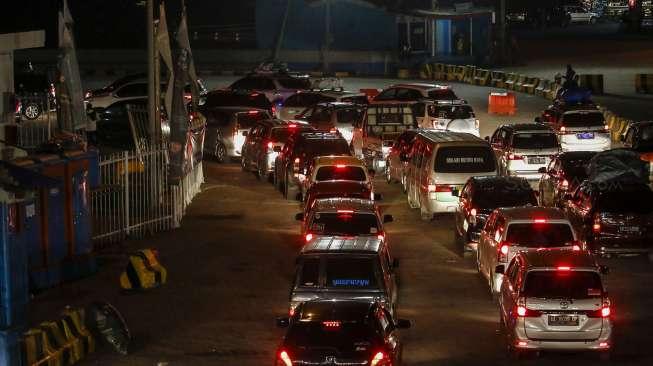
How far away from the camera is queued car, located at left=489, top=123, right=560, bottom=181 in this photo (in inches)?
1253

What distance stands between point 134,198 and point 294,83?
23.6 metres

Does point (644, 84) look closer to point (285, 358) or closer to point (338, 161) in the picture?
point (338, 161)

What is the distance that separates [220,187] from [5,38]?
16.2 meters

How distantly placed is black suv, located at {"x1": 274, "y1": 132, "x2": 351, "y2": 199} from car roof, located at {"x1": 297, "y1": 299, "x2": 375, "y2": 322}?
15413 mm

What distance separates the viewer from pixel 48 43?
85000 millimetres

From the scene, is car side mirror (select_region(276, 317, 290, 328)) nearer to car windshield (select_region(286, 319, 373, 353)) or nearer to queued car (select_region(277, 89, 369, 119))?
car windshield (select_region(286, 319, 373, 353))

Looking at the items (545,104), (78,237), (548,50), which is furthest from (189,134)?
(548,50)

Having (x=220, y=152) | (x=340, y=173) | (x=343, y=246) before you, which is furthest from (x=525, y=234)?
(x=220, y=152)

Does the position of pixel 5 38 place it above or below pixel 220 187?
above

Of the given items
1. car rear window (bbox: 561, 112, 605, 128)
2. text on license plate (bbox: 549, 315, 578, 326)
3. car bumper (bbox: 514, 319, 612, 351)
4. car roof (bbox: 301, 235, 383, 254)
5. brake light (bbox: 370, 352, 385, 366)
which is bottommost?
car bumper (bbox: 514, 319, 612, 351)

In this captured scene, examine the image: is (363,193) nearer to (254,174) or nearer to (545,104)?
(254,174)

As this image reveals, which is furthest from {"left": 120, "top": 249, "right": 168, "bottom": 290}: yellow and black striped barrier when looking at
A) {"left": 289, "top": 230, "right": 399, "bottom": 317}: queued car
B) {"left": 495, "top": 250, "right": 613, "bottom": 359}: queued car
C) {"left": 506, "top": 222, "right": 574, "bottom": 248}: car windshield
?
{"left": 495, "top": 250, "right": 613, "bottom": 359}: queued car

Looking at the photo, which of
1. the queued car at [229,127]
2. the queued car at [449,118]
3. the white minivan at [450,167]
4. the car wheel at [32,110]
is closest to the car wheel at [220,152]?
the queued car at [229,127]

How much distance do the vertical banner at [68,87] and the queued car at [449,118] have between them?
1512cm
